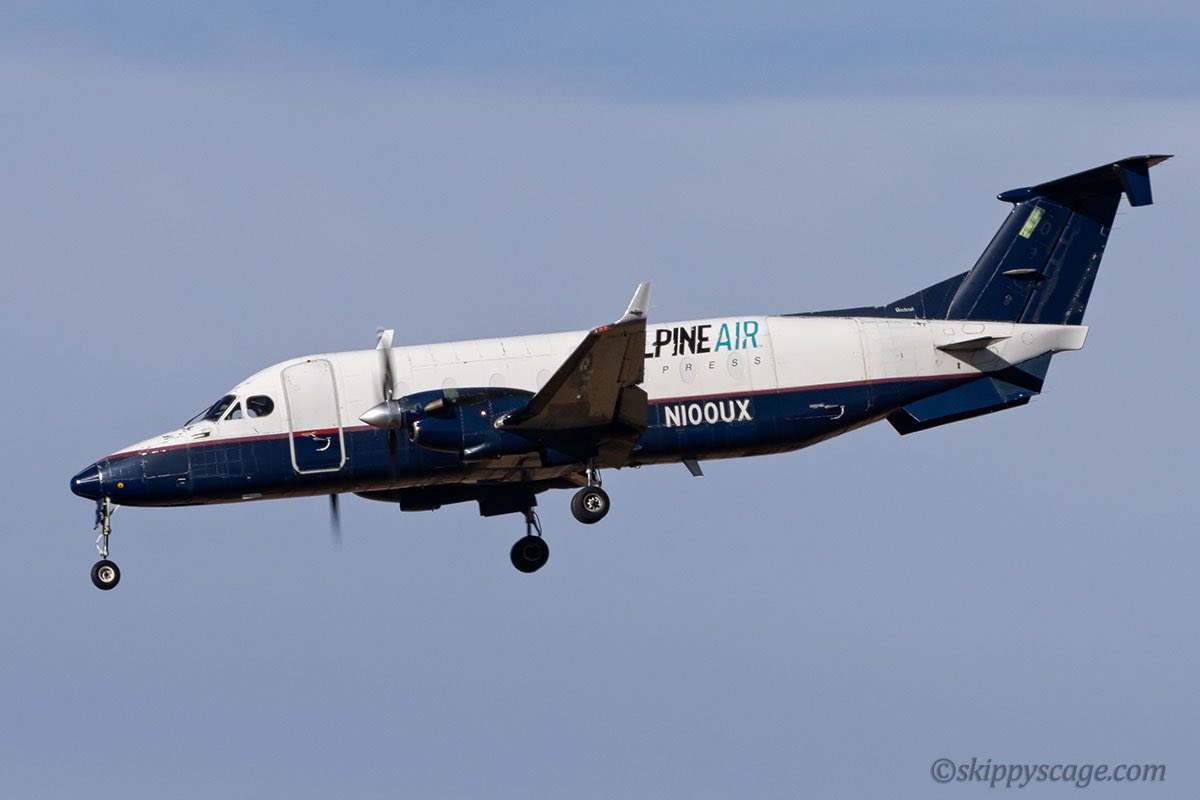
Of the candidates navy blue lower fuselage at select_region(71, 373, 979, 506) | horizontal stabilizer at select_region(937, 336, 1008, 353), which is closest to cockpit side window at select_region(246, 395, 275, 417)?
navy blue lower fuselage at select_region(71, 373, 979, 506)

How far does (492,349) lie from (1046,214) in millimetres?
12785

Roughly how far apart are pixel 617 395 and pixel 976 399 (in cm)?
854

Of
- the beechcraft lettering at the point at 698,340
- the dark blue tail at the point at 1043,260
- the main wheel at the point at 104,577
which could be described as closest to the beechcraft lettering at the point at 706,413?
the beechcraft lettering at the point at 698,340

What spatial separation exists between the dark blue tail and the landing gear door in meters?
10.9

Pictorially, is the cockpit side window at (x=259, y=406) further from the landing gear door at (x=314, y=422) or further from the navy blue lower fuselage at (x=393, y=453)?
the navy blue lower fuselage at (x=393, y=453)

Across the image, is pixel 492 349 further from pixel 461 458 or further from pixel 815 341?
pixel 815 341

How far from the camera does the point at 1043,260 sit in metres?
38.0

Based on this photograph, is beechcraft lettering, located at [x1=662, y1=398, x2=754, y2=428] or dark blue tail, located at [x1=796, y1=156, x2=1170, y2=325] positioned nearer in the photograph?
beechcraft lettering, located at [x1=662, y1=398, x2=754, y2=428]

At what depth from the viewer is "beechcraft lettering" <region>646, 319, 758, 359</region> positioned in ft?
117

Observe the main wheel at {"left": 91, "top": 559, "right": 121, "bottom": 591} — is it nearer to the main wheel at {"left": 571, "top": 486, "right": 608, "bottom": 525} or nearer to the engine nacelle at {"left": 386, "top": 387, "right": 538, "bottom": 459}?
the engine nacelle at {"left": 386, "top": 387, "right": 538, "bottom": 459}

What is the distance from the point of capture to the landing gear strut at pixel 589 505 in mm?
34031

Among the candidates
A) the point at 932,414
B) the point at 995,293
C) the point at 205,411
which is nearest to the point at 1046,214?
the point at 995,293

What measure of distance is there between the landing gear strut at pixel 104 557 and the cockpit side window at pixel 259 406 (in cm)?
331

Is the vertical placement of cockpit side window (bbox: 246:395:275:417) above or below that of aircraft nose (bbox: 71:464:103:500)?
above
